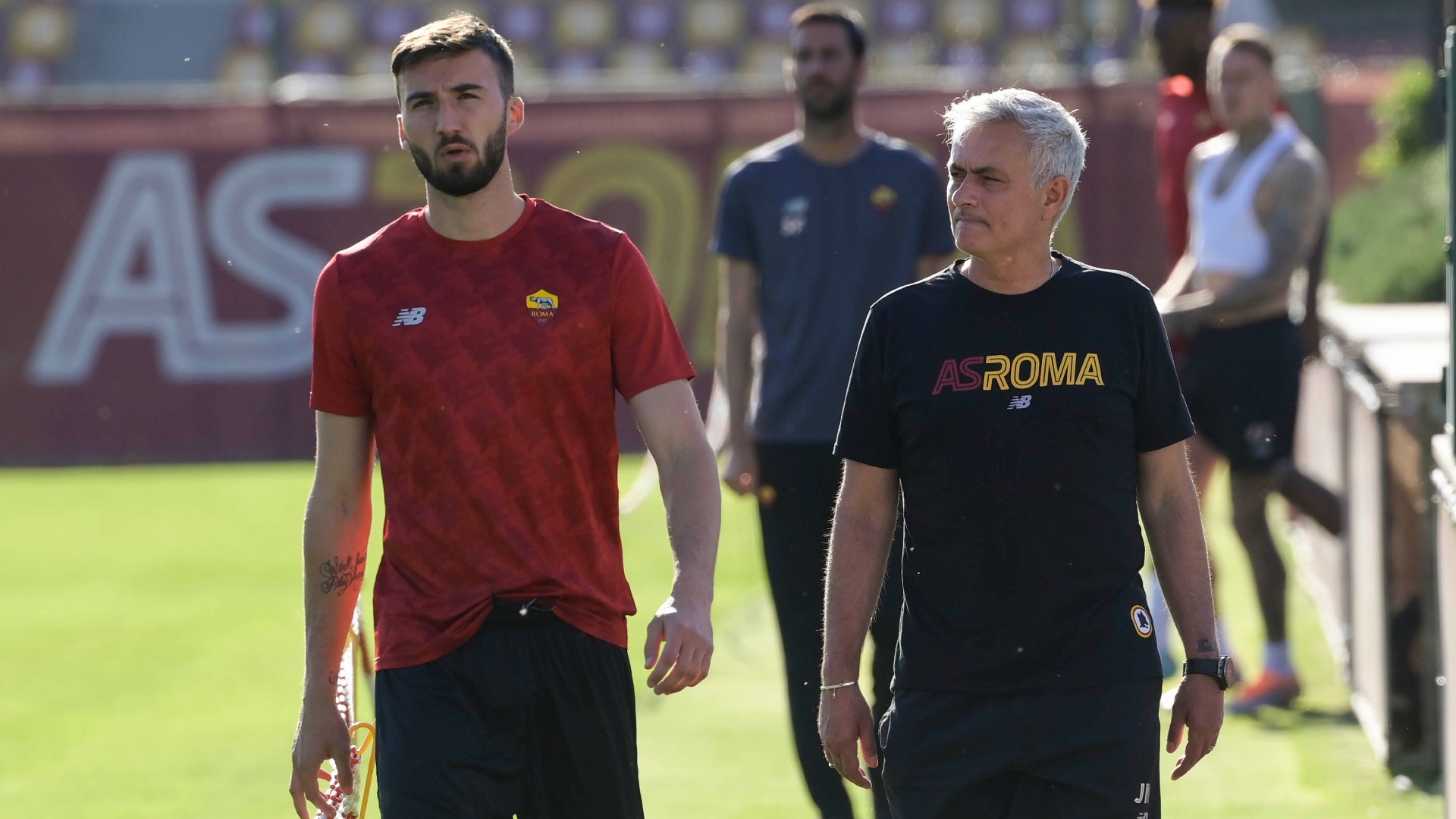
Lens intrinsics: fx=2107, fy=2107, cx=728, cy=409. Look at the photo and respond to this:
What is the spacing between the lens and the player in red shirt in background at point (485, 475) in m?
3.90

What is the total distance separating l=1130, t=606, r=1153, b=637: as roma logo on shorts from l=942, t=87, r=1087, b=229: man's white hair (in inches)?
28.2

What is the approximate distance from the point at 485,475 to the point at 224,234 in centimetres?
1300

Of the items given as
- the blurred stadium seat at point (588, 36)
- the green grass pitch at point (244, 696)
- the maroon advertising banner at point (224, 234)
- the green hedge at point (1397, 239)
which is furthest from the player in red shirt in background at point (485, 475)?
the blurred stadium seat at point (588, 36)

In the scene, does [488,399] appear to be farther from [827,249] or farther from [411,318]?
[827,249]

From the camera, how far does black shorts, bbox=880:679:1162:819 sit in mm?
3660

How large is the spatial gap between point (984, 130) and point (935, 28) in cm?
2150

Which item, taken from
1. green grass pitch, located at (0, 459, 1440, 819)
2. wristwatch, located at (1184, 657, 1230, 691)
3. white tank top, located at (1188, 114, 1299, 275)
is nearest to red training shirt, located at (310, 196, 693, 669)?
wristwatch, located at (1184, 657, 1230, 691)

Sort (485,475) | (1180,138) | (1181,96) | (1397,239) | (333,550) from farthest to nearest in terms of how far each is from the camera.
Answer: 1. (1397,239)
2. (1181,96)
3. (1180,138)
4. (333,550)
5. (485,475)

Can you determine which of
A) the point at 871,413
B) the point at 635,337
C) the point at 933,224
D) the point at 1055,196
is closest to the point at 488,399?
the point at 635,337

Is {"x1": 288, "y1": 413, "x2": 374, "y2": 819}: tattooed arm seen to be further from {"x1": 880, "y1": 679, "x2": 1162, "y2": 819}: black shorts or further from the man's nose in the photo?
{"x1": 880, "y1": 679, "x2": 1162, "y2": 819}: black shorts

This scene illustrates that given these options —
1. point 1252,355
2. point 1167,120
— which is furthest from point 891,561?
point 1167,120

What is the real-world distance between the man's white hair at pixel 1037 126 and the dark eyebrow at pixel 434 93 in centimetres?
89

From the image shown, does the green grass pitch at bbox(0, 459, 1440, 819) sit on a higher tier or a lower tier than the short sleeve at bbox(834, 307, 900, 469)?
lower

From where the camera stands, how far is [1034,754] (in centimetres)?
366
